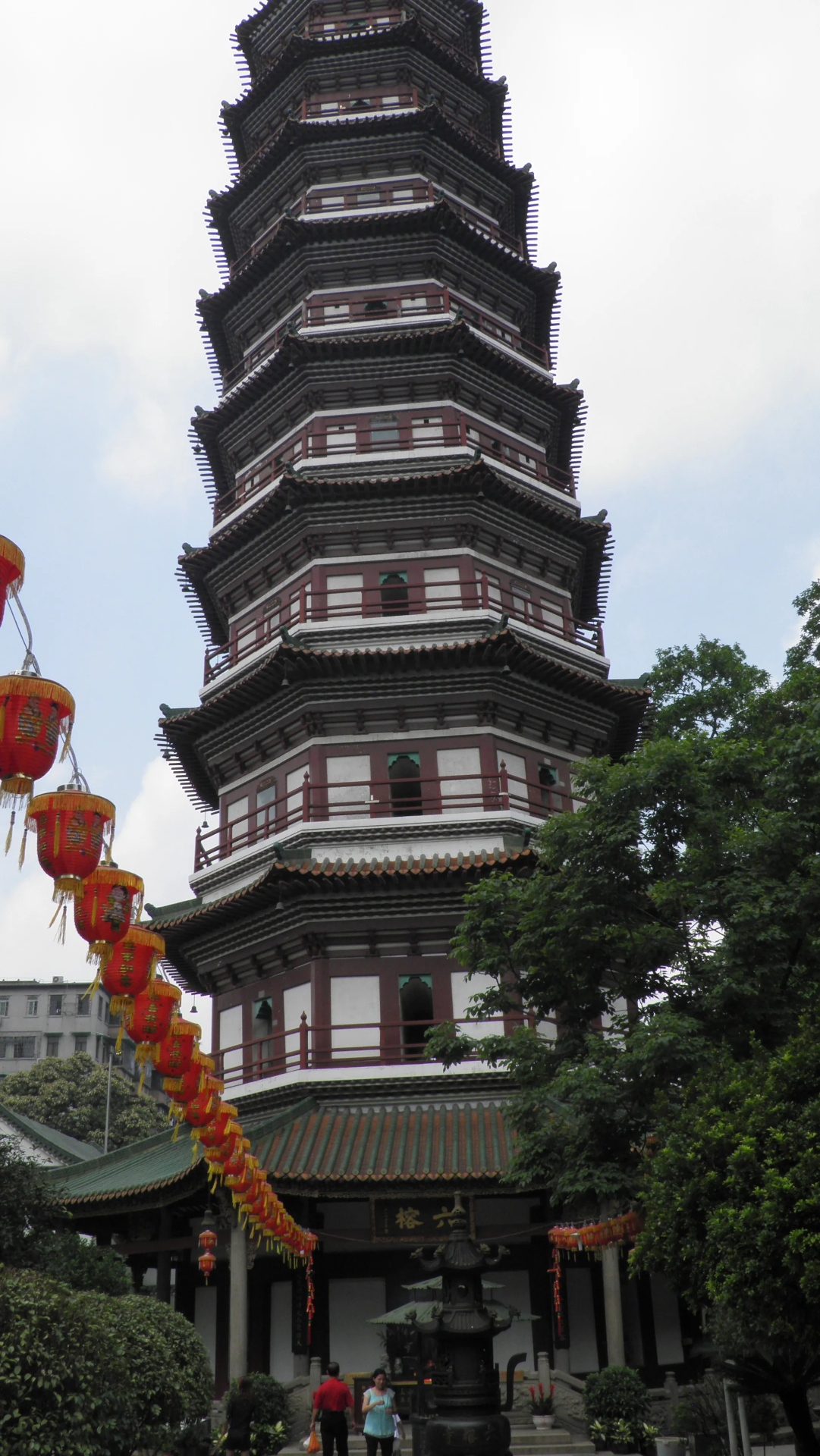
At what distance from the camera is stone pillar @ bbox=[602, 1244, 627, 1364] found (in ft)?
55.8

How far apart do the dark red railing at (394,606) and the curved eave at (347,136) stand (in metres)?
11.8

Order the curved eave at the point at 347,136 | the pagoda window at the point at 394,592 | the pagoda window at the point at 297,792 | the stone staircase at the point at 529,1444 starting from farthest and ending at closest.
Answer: the curved eave at the point at 347,136, the pagoda window at the point at 394,592, the pagoda window at the point at 297,792, the stone staircase at the point at 529,1444

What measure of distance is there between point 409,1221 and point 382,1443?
484 centimetres

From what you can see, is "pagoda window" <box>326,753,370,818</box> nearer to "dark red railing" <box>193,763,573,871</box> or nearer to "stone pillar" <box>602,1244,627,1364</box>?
"dark red railing" <box>193,763,573,871</box>

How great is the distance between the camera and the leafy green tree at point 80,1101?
2100 inches

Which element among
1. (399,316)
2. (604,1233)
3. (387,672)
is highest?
(399,316)

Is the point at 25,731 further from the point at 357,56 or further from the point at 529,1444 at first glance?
the point at 357,56

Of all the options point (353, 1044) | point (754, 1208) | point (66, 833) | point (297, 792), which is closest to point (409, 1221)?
point (353, 1044)

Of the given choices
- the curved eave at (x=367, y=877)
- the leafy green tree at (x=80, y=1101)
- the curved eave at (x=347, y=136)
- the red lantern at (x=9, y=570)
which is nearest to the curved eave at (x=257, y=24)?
the curved eave at (x=347, y=136)

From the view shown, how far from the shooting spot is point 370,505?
24438 millimetres

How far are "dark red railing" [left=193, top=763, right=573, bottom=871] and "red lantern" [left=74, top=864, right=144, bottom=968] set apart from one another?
10205 mm

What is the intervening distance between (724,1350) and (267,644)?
14.8 m

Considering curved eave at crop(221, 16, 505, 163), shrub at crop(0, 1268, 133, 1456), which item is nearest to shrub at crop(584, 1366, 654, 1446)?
shrub at crop(0, 1268, 133, 1456)

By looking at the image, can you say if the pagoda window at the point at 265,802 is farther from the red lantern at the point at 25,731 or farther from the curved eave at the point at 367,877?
the red lantern at the point at 25,731
